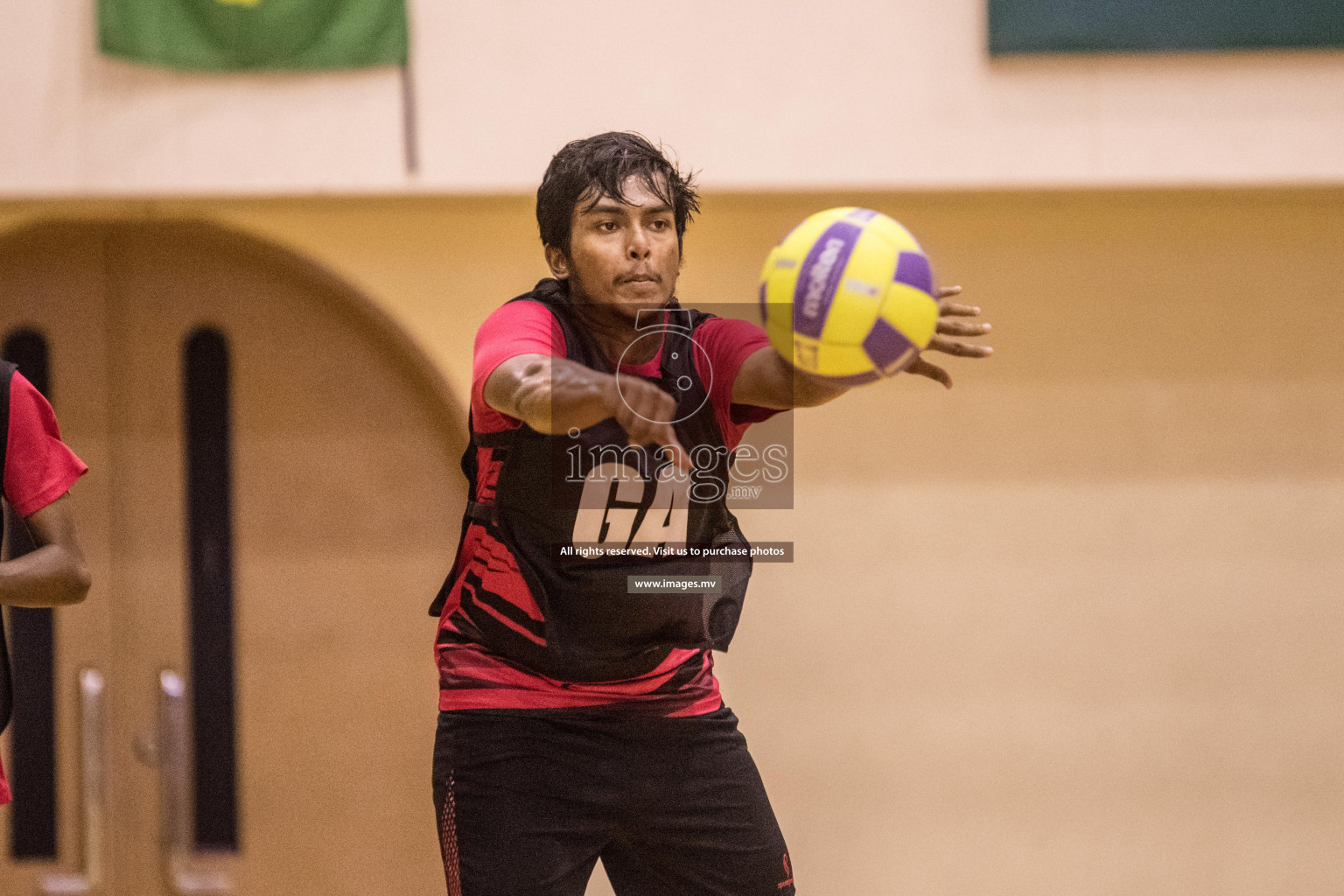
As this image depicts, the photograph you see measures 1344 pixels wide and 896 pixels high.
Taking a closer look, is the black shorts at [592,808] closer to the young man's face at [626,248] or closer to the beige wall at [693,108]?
the young man's face at [626,248]

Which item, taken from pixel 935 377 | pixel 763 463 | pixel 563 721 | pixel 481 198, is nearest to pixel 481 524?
pixel 563 721

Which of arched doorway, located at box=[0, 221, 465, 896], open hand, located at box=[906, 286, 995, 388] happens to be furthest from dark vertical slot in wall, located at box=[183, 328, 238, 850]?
open hand, located at box=[906, 286, 995, 388]

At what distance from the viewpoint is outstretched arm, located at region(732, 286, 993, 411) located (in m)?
1.89

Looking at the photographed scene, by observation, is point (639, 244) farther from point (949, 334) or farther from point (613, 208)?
point (949, 334)

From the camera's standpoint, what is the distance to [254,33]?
2869mm

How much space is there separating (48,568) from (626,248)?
1102mm

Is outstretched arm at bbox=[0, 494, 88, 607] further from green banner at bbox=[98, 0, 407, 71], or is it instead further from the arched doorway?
green banner at bbox=[98, 0, 407, 71]

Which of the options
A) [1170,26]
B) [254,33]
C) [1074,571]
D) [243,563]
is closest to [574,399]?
[254,33]

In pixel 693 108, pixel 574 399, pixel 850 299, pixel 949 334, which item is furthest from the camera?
pixel 693 108

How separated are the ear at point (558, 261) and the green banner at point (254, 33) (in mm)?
1125

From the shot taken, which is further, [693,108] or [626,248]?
[693,108]

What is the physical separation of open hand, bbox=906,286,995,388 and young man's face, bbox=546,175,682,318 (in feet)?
1.58

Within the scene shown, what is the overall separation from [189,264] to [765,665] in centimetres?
205

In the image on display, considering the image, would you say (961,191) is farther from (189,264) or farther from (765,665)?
(189,264)
